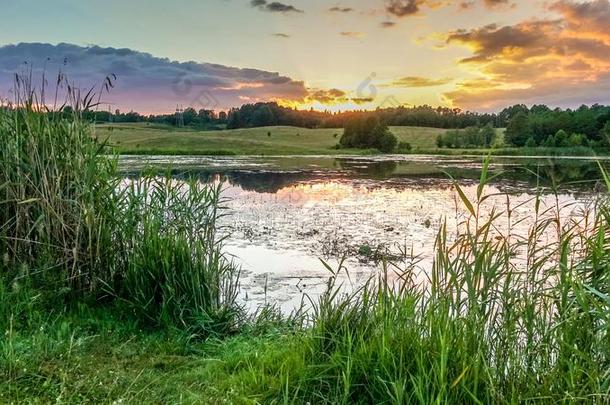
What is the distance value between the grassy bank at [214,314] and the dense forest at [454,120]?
871 inches

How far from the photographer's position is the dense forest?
149 feet

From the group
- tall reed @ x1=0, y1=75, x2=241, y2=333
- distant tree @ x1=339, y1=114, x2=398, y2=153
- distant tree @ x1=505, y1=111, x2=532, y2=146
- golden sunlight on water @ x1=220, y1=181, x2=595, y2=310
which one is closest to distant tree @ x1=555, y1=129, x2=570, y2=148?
distant tree @ x1=505, y1=111, x2=532, y2=146

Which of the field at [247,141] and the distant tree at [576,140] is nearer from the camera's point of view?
the field at [247,141]

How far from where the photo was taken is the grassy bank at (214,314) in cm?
309

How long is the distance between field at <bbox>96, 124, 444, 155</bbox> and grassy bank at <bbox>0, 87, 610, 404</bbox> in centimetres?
3058

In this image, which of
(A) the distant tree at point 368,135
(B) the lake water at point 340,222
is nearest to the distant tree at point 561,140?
(A) the distant tree at point 368,135

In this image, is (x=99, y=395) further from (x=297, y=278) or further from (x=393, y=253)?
(x=393, y=253)

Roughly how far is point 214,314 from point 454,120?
239 feet

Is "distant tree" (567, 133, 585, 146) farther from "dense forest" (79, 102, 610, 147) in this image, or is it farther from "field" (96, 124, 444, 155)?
"field" (96, 124, 444, 155)

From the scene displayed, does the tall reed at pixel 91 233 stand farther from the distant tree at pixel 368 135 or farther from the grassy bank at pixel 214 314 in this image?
the distant tree at pixel 368 135

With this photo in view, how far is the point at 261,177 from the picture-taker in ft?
79.7

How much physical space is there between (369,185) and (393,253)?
1201 cm

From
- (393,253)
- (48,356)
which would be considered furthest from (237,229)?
(48,356)

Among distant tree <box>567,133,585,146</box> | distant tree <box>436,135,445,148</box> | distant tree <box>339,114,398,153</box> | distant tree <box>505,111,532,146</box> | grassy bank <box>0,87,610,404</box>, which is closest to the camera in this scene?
grassy bank <box>0,87,610,404</box>
